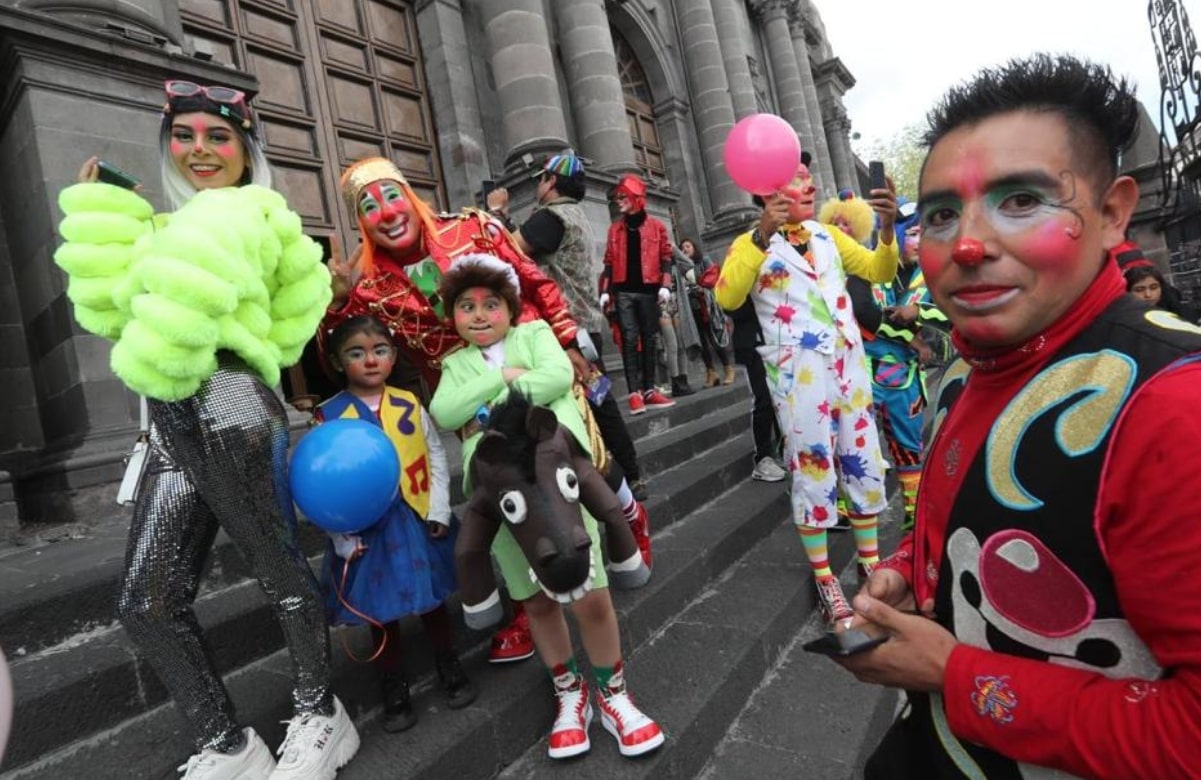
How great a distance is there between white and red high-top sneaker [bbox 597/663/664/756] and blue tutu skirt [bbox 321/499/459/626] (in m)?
0.63

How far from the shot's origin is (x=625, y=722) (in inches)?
79.0

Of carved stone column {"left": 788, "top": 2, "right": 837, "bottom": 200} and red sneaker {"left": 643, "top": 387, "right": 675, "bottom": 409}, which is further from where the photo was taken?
carved stone column {"left": 788, "top": 2, "right": 837, "bottom": 200}

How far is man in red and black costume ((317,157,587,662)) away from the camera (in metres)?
2.39

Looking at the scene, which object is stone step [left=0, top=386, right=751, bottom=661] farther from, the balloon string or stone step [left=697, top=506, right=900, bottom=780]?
stone step [left=697, top=506, right=900, bottom=780]

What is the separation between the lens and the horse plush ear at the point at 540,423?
5.95ft

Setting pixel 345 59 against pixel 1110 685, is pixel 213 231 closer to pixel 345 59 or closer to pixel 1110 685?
pixel 1110 685

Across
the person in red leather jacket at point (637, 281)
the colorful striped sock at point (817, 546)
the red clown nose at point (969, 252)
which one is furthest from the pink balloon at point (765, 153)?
the person in red leather jacket at point (637, 281)

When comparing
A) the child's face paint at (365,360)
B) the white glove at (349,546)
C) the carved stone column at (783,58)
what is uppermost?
the carved stone column at (783,58)

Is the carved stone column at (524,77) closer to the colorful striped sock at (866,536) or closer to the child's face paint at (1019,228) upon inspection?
the colorful striped sock at (866,536)

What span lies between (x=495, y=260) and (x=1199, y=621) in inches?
77.2

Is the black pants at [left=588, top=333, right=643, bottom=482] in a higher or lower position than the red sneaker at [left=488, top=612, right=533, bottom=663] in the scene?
higher

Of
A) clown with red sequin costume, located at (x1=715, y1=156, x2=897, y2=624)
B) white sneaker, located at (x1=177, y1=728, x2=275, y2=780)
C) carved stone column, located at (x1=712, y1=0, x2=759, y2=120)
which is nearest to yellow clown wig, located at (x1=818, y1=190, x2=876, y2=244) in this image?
clown with red sequin costume, located at (x1=715, y1=156, x2=897, y2=624)

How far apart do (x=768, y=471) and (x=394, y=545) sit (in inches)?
127

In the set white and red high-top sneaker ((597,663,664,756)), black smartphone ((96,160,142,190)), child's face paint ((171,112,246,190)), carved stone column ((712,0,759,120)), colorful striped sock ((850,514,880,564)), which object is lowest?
white and red high-top sneaker ((597,663,664,756))
